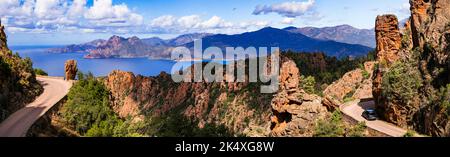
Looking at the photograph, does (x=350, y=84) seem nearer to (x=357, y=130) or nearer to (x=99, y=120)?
(x=99, y=120)

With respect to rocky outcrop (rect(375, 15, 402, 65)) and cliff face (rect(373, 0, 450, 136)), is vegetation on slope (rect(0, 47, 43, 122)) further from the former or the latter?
rocky outcrop (rect(375, 15, 402, 65))

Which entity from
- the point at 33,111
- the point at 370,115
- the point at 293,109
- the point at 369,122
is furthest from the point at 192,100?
the point at 369,122

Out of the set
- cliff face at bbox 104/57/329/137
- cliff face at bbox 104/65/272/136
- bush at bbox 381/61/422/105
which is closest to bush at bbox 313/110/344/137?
bush at bbox 381/61/422/105

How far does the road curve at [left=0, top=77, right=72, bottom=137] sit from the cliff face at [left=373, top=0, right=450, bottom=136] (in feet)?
94.7

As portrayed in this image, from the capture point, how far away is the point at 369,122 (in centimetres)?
3556

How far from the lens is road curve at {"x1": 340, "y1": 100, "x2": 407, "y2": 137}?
104ft

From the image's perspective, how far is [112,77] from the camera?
95.9m

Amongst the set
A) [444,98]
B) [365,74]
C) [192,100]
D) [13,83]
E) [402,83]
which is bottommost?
[192,100]

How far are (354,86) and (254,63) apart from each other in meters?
35.7

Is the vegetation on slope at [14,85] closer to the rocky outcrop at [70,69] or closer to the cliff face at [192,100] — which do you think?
the rocky outcrop at [70,69]

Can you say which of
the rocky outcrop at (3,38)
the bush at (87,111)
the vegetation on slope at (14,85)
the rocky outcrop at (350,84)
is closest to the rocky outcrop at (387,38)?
the rocky outcrop at (350,84)

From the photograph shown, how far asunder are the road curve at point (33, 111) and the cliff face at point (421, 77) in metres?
28.9

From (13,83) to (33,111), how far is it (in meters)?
5.76
